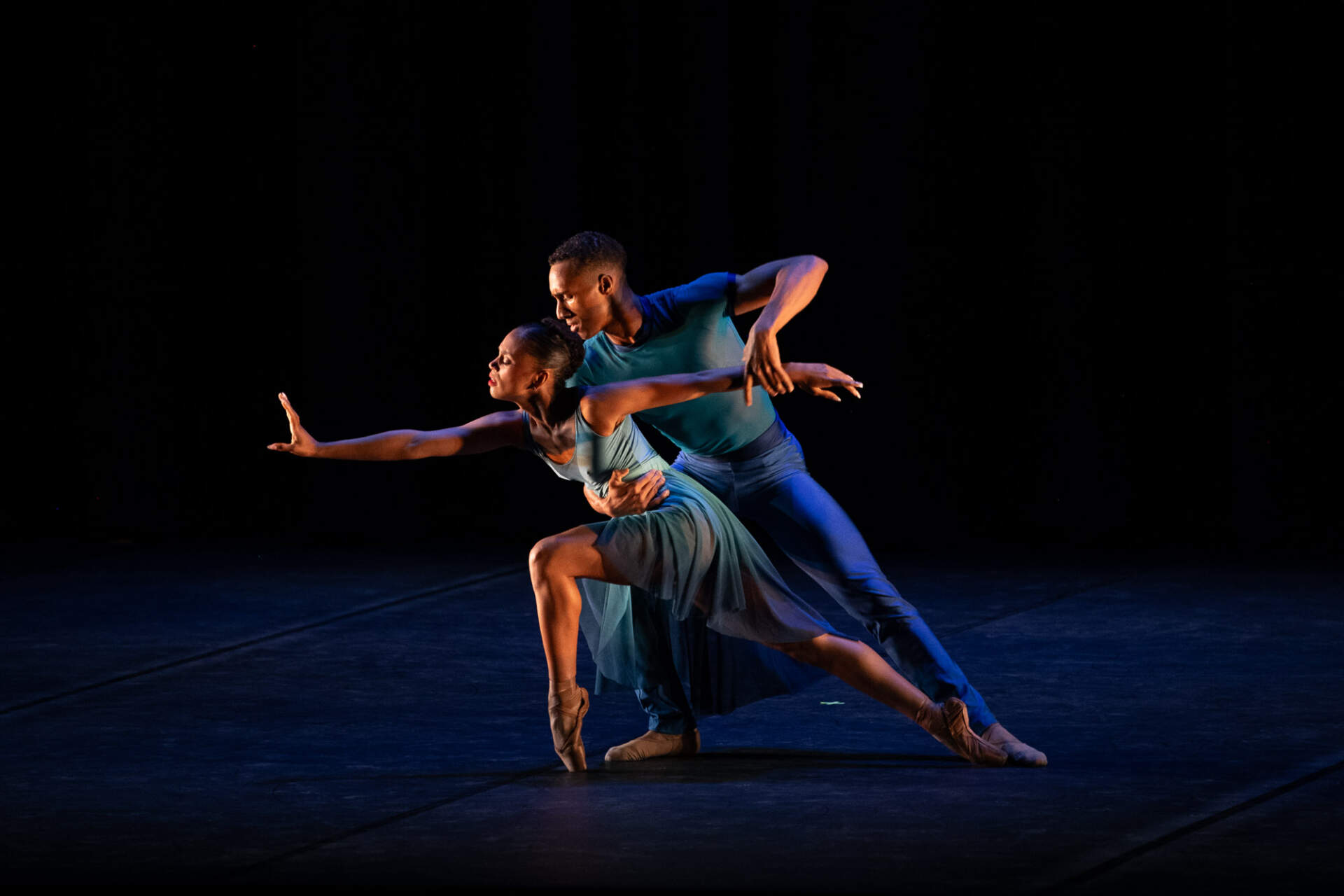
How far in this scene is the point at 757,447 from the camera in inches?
167

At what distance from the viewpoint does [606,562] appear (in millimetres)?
3998

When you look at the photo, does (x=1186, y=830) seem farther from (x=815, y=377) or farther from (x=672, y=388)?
(x=672, y=388)

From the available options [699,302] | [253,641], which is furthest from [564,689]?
[253,641]

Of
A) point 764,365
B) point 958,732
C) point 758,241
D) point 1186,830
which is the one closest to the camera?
point 1186,830

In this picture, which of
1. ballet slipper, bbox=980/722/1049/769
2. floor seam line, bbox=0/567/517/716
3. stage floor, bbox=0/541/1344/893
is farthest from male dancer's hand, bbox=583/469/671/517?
floor seam line, bbox=0/567/517/716

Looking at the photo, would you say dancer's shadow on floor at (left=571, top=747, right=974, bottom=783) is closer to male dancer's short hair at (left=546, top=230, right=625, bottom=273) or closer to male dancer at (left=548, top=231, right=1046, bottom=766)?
male dancer at (left=548, top=231, right=1046, bottom=766)

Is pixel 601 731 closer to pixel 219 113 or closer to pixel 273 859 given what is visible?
pixel 273 859

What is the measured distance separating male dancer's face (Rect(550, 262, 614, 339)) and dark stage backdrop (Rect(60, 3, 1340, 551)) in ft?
10.2

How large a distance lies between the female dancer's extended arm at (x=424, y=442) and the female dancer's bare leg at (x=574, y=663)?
28 cm

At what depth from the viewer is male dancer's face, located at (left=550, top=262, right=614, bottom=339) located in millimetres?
4102

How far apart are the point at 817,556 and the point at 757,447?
0.26 meters

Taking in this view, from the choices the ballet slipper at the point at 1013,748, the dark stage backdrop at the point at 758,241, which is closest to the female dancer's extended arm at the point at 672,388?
the ballet slipper at the point at 1013,748

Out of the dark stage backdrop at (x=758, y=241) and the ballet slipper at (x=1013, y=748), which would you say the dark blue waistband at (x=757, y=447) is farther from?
the dark stage backdrop at (x=758, y=241)

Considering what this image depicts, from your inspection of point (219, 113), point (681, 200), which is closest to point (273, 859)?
point (681, 200)
